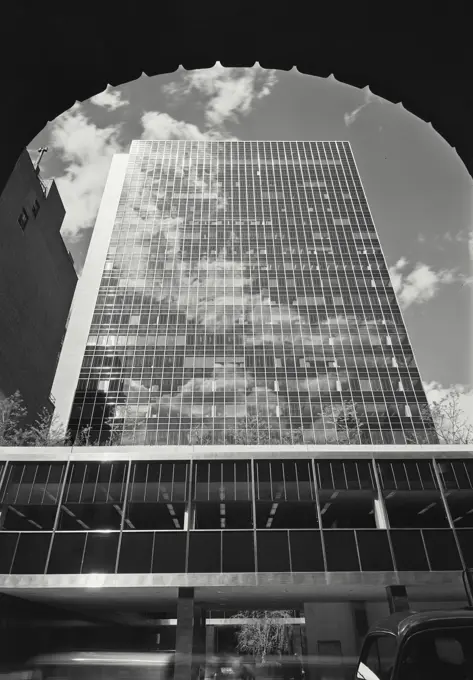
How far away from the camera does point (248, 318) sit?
64.9 m

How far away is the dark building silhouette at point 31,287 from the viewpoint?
1666 inches

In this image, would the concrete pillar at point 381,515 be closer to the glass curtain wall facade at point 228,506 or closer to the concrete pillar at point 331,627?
the glass curtain wall facade at point 228,506

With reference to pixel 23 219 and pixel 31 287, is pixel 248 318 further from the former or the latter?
pixel 23 219

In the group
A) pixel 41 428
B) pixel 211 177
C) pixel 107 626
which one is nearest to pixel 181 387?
pixel 41 428

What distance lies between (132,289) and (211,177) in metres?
31.7

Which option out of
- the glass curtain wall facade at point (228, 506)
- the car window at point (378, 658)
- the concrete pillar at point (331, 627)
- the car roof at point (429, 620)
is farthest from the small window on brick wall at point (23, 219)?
the car roof at point (429, 620)

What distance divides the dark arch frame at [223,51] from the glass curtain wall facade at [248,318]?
4916 centimetres

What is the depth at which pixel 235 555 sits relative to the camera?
63.0 feet

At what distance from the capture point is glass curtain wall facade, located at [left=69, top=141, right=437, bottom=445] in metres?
55.5

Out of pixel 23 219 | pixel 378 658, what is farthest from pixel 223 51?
pixel 23 219

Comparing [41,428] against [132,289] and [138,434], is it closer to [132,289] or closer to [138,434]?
[138,434]

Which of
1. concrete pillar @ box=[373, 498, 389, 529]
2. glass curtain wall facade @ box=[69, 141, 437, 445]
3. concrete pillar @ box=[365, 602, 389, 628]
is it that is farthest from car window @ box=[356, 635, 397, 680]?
glass curtain wall facade @ box=[69, 141, 437, 445]

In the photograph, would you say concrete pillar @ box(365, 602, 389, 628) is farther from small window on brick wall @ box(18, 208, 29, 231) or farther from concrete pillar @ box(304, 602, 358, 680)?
small window on brick wall @ box(18, 208, 29, 231)

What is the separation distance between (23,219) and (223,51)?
1970 inches
